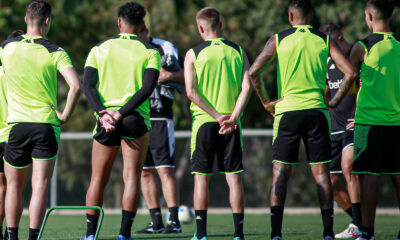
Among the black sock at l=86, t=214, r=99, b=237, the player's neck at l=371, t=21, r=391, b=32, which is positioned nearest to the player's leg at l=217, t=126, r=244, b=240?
the black sock at l=86, t=214, r=99, b=237

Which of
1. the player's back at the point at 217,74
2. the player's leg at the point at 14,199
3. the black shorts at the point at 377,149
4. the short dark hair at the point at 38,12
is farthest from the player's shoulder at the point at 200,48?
the player's leg at the point at 14,199

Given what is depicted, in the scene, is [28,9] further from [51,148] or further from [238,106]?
[238,106]

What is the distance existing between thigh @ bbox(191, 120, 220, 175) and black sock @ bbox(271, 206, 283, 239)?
0.98m

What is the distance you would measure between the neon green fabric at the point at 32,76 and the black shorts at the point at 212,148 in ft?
5.29

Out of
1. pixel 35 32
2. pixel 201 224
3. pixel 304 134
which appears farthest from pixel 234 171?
pixel 35 32

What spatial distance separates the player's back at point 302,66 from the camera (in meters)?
7.58

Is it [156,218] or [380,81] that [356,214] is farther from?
[156,218]

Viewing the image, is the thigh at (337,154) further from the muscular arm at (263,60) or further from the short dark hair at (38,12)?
the short dark hair at (38,12)

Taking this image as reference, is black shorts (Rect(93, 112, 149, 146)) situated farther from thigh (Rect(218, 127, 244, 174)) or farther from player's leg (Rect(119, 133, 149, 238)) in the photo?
thigh (Rect(218, 127, 244, 174))

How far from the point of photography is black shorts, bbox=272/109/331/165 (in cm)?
752

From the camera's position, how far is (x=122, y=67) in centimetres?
772

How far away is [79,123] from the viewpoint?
26.8 metres

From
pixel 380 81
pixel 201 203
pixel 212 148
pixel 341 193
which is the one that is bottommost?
pixel 341 193

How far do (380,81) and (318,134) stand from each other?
102cm
